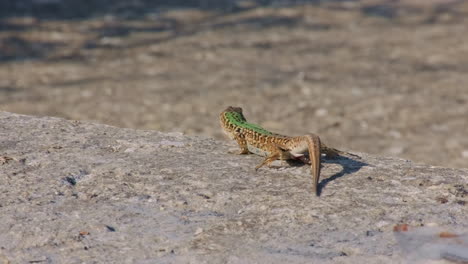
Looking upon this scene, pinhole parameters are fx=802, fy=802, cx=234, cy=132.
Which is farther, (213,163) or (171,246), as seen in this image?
(213,163)

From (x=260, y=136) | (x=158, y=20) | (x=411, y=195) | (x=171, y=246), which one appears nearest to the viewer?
(x=171, y=246)

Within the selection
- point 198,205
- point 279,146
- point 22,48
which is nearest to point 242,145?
point 279,146

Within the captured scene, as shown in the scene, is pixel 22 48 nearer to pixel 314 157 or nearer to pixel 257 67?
pixel 257 67

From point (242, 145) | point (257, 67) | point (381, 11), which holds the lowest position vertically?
point (257, 67)

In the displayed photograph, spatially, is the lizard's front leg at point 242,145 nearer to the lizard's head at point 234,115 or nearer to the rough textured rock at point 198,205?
the rough textured rock at point 198,205

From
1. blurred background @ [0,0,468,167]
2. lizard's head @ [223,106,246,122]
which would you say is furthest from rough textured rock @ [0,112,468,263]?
blurred background @ [0,0,468,167]

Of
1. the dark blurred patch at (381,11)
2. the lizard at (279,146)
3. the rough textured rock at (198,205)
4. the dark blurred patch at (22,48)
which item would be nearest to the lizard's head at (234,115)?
the lizard at (279,146)

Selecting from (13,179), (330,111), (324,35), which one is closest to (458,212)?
(13,179)

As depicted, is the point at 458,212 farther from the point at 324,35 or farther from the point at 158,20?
the point at 158,20
